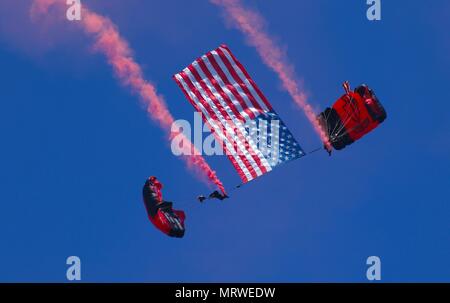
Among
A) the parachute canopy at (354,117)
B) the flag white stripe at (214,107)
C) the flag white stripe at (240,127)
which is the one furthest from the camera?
the parachute canopy at (354,117)

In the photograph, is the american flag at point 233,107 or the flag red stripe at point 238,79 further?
the flag red stripe at point 238,79

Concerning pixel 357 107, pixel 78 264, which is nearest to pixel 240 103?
pixel 357 107

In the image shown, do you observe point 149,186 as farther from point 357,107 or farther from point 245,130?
point 357,107

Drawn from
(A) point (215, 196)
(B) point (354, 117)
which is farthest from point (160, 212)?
(B) point (354, 117)

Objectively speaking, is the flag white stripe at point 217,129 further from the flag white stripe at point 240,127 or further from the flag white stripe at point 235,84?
the flag white stripe at point 235,84

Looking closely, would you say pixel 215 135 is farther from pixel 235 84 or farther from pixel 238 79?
pixel 238 79

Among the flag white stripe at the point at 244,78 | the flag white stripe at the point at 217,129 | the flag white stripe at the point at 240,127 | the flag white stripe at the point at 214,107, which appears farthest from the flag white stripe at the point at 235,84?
the flag white stripe at the point at 217,129
